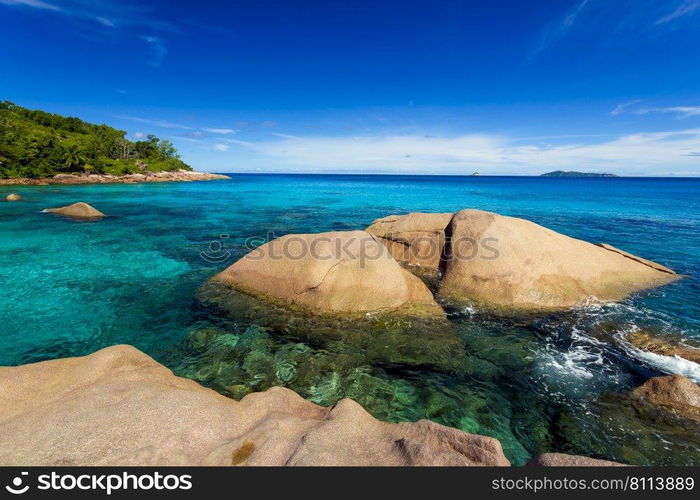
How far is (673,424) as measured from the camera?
5012mm

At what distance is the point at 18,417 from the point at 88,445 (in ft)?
4.33

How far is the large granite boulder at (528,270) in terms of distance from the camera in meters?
9.20

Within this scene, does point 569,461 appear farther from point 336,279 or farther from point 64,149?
point 64,149

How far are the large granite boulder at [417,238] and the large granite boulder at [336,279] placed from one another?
2.54m

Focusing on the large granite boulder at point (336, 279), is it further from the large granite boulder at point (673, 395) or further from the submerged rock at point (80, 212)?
the submerged rock at point (80, 212)

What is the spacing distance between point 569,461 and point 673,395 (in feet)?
13.5

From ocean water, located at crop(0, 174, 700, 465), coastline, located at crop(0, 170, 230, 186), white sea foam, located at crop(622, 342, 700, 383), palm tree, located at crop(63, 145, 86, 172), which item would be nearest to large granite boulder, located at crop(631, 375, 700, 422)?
ocean water, located at crop(0, 174, 700, 465)

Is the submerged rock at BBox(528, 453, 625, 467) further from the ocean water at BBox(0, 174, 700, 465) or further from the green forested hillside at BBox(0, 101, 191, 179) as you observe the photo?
the green forested hillside at BBox(0, 101, 191, 179)

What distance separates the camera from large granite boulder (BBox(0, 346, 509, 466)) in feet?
10.5

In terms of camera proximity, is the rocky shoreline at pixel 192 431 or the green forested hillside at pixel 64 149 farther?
the green forested hillside at pixel 64 149

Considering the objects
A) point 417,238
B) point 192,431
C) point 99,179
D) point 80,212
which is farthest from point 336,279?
point 99,179

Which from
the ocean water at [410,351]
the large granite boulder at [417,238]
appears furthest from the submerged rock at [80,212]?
the large granite boulder at [417,238]

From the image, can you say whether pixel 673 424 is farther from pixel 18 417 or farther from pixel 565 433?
pixel 18 417
